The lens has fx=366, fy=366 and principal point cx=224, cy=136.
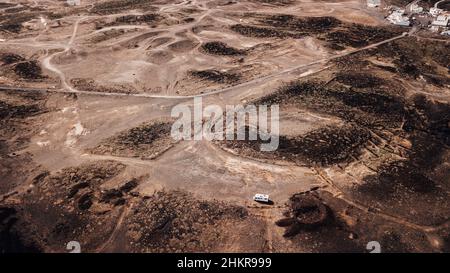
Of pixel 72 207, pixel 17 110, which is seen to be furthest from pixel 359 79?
pixel 17 110

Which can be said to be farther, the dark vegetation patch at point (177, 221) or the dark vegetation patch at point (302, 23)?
the dark vegetation patch at point (302, 23)

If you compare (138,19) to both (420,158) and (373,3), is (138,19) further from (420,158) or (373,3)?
(420,158)

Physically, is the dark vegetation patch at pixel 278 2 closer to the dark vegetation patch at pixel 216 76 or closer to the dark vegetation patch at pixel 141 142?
the dark vegetation patch at pixel 216 76

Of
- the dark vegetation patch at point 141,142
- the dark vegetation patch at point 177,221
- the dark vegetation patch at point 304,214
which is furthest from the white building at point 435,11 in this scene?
the dark vegetation patch at point 177,221
